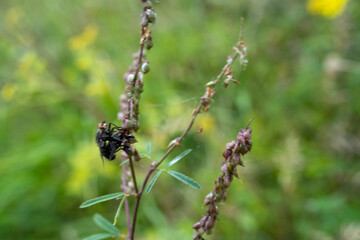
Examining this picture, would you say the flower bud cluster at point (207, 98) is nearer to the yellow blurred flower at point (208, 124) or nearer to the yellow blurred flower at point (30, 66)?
the yellow blurred flower at point (208, 124)

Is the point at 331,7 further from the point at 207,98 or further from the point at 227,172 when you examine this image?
the point at 227,172

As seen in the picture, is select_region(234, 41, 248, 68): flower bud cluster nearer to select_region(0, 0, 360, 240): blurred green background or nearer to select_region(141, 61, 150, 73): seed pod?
select_region(141, 61, 150, 73): seed pod

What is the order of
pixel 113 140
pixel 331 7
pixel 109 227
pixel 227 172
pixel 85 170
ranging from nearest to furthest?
pixel 227 172, pixel 113 140, pixel 109 227, pixel 85 170, pixel 331 7

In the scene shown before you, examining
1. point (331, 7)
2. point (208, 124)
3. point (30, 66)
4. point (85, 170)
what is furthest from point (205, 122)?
point (30, 66)

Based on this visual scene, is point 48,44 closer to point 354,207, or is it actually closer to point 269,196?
point 269,196

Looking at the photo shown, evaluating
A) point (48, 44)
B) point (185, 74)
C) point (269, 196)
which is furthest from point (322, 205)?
point (48, 44)

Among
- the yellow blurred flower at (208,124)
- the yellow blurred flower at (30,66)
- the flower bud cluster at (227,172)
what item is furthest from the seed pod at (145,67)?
the yellow blurred flower at (30,66)

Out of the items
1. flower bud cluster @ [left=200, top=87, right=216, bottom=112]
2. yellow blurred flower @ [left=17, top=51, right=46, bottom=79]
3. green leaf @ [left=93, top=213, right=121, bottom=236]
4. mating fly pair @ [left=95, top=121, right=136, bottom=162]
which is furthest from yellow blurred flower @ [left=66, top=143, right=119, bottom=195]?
flower bud cluster @ [left=200, top=87, right=216, bottom=112]
